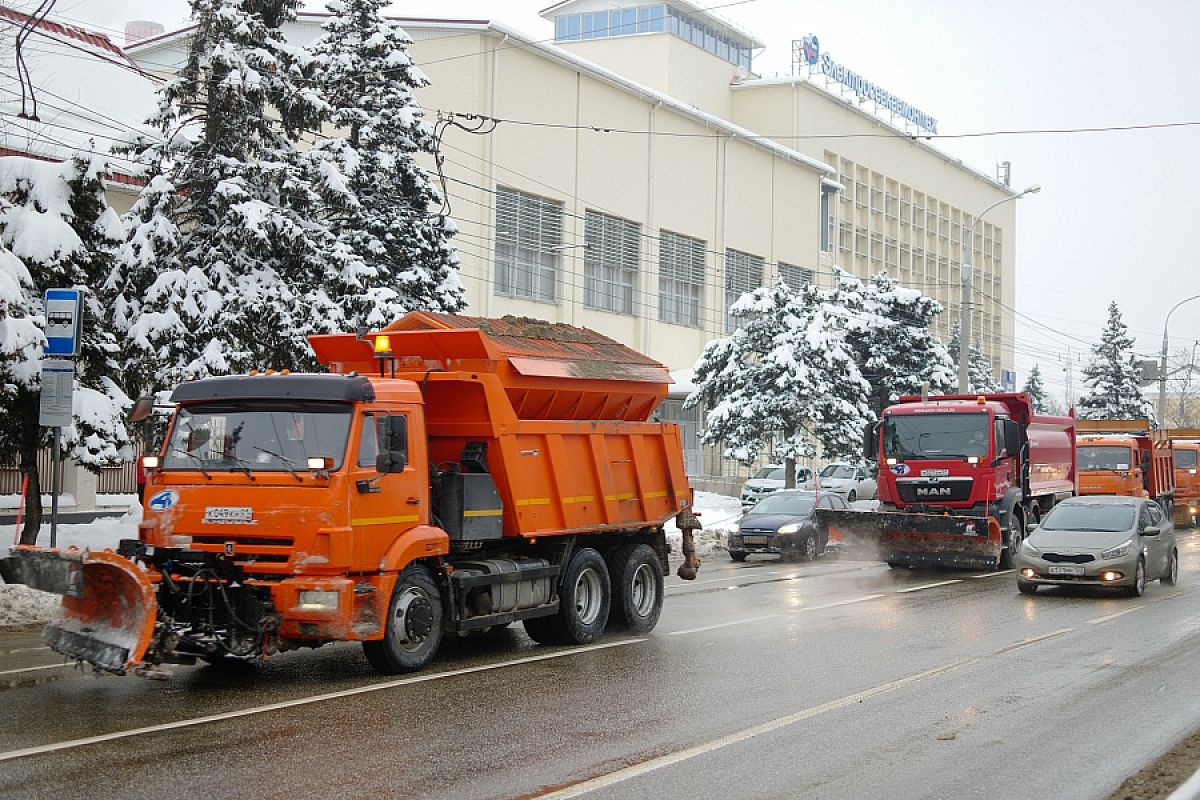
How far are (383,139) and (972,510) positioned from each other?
13140mm

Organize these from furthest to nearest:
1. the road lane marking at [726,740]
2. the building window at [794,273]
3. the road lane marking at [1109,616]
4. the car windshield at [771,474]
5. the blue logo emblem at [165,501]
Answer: the building window at [794,273] → the car windshield at [771,474] → the road lane marking at [1109,616] → the blue logo emblem at [165,501] → the road lane marking at [726,740]

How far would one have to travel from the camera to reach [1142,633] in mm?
15164

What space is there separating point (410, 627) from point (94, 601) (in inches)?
105

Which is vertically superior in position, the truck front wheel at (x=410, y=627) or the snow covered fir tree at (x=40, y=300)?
the snow covered fir tree at (x=40, y=300)

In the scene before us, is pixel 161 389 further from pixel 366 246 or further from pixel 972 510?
pixel 972 510

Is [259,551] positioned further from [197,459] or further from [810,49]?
[810,49]

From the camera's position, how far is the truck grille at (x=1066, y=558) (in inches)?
746

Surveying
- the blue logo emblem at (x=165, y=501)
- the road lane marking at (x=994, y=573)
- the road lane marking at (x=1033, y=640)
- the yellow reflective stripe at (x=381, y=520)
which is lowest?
the road lane marking at (x=994, y=573)

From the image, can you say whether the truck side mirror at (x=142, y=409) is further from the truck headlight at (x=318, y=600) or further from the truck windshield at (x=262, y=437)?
the truck headlight at (x=318, y=600)

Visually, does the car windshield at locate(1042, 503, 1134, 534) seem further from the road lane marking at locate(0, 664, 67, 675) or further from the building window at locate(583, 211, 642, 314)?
the building window at locate(583, 211, 642, 314)

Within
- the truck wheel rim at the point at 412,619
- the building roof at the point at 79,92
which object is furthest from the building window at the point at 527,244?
the truck wheel rim at the point at 412,619

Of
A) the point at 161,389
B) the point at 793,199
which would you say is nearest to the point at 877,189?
the point at 793,199

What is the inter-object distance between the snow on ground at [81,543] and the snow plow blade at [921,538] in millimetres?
3342

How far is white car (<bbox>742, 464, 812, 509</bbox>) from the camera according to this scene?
43.0m
